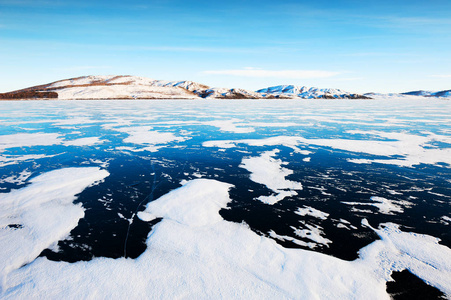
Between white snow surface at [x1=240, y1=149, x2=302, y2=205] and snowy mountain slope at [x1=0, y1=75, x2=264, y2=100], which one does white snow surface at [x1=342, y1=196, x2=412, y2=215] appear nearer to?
white snow surface at [x1=240, y1=149, x2=302, y2=205]

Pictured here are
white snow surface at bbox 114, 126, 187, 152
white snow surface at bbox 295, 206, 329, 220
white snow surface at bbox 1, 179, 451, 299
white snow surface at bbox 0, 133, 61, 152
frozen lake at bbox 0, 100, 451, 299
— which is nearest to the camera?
white snow surface at bbox 1, 179, 451, 299

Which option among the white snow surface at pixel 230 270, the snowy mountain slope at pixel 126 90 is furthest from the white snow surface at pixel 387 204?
the snowy mountain slope at pixel 126 90

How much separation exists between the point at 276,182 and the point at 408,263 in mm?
3274

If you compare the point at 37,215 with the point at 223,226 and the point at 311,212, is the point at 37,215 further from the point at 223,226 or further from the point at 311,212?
the point at 311,212

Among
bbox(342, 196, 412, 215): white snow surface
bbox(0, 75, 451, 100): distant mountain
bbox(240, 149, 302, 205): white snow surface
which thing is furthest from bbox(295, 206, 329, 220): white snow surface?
bbox(0, 75, 451, 100): distant mountain

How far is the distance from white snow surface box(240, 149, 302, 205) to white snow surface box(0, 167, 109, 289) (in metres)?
3.87

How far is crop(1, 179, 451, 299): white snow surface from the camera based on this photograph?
2.78m

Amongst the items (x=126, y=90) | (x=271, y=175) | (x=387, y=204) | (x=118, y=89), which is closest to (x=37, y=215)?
(x=271, y=175)

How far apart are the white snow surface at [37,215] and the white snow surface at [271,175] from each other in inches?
152

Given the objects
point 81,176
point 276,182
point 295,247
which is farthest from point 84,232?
point 276,182

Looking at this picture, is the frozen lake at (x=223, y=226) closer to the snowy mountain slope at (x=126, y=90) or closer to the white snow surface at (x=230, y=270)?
the white snow surface at (x=230, y=270)

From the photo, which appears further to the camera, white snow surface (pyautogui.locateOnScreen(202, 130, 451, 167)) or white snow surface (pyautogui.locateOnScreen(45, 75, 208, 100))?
white snow surface (pyautogui.locateOnScreen(45, 75, 208, 100))

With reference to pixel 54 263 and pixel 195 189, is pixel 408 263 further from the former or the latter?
pixel 54 263

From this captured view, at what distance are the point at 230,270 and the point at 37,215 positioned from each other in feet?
12.5
